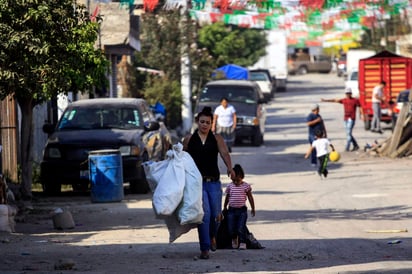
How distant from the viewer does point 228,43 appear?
61188 millimetres

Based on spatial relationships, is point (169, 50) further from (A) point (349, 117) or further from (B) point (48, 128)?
(B) point (48, 128)

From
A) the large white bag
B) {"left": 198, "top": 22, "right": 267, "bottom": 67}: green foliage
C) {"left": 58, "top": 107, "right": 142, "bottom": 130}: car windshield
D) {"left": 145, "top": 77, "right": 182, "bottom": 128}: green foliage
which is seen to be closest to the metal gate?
{"left": 58, "top": 107, "right": 142, "bottom": 130}: car windshield

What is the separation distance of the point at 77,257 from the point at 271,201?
7920mm

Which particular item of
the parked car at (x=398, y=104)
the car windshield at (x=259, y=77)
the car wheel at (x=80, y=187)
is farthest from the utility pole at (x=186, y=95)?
the car windshield at (x=259, y=77)

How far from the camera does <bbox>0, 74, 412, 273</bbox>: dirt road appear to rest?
12.2m

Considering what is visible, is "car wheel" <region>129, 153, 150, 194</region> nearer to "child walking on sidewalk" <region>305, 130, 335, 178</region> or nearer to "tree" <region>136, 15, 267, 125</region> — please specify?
"child walking on sidewalk" <region>305, 130, 335, 178</region>

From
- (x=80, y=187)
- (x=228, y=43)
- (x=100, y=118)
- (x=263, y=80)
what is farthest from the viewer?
(x=263, y=80)

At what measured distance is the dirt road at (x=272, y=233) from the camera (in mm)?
12250

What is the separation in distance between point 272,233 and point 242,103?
2125 cm

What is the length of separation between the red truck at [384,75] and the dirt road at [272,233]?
44.9 feet

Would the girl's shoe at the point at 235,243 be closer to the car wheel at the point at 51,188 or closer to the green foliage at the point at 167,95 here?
the car wheel at the point at 51,188

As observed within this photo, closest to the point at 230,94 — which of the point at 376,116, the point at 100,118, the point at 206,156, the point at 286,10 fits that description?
the point at 286,10

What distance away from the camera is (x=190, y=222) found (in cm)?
1245

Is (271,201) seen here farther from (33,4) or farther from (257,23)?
(257,23)
